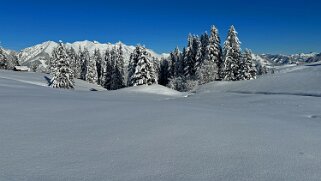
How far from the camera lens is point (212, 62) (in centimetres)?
6359

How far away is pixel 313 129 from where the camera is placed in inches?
325

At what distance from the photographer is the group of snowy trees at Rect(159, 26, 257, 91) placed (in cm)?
6016

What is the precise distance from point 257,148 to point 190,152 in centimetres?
133

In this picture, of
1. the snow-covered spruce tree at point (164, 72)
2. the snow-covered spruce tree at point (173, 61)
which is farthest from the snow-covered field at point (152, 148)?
the snow-covered spruce tree at point (164, 72)

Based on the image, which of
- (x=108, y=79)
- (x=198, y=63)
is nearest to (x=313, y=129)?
(x=198, y=63)

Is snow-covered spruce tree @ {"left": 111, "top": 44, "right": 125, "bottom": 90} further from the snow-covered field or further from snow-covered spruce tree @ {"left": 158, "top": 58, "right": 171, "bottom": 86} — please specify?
the snow-covered field

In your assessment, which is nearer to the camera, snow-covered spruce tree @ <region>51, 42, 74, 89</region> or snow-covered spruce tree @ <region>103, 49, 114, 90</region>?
snow-covered spruce tree @ <region>51, 42, 74, 89</region>

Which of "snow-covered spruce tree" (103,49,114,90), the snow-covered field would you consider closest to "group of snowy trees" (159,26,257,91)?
"snow-covered spruce tree" (103,49,114,90)

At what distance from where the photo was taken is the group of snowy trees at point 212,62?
60.2m

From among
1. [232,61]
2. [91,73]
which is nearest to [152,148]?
[232,61]

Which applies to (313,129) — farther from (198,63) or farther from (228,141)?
(198,63)

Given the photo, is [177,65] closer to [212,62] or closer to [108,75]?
[108,75]

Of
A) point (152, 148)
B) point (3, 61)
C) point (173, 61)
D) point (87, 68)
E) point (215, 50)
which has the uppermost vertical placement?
point (215, 50)

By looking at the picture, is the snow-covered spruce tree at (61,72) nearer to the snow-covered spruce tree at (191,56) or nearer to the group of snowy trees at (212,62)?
the group of snowy trees at (212,62)
